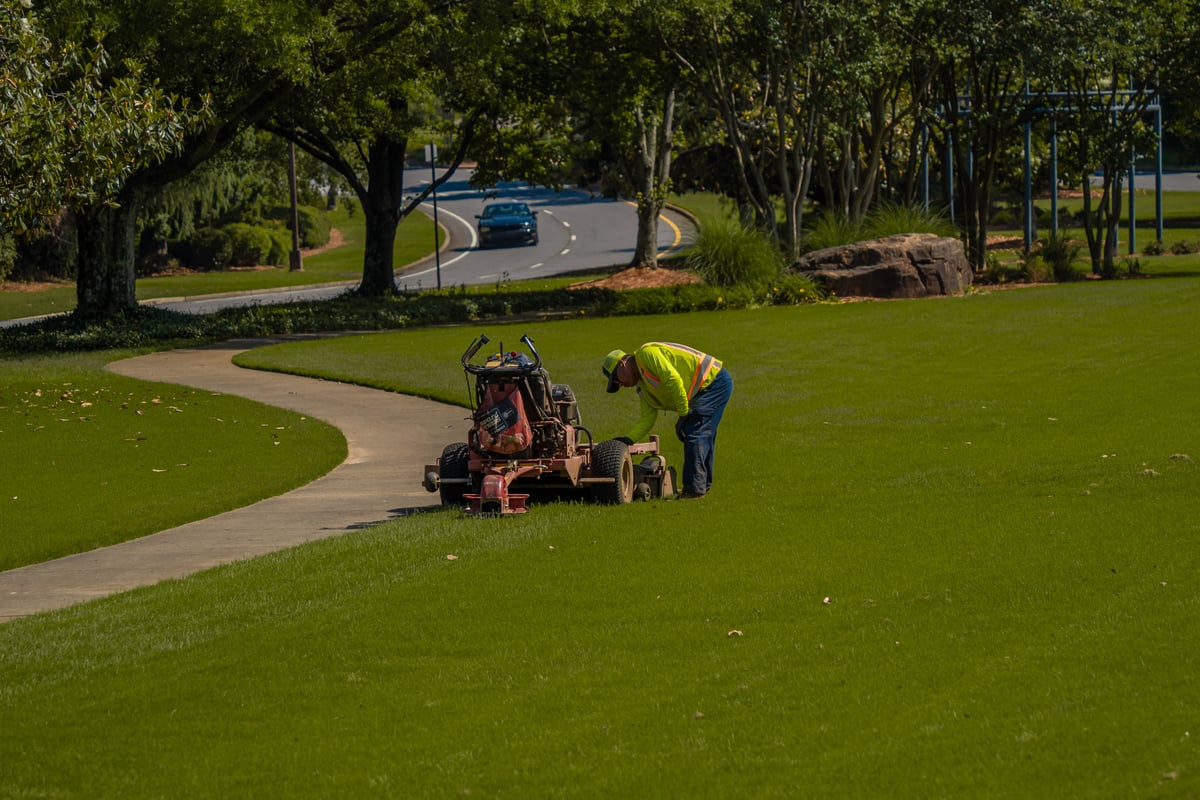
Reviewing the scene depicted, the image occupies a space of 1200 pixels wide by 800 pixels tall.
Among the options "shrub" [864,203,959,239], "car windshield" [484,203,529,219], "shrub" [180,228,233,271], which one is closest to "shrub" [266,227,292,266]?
"shrub" [180,228,233,271]

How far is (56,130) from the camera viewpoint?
15734mm

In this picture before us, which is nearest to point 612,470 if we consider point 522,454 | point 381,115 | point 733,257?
point 522,454

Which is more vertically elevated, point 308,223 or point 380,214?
point 308,223

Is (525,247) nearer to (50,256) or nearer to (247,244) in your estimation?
(247,244)

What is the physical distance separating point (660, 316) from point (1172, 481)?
795 inches

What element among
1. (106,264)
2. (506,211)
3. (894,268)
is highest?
(506,211)

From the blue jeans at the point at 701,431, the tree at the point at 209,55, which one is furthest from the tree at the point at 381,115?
the blue jeans at the point at 701,431

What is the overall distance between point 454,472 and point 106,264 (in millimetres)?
21313

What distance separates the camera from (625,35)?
35.4m

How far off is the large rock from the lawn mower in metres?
20.7

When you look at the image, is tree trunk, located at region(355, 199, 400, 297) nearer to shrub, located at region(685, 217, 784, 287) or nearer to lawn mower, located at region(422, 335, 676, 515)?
shrub, located at region(685, 217, 784, 287)

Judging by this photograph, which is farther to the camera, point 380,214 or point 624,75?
point 380,214

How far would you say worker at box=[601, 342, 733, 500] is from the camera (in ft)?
42.5

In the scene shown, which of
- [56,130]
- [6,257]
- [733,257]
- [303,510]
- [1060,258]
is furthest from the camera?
[6,257]
